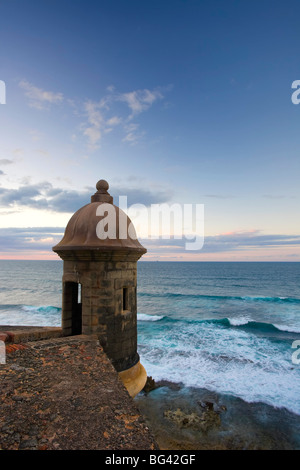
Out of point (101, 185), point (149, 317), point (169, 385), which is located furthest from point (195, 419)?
point (149, 317)

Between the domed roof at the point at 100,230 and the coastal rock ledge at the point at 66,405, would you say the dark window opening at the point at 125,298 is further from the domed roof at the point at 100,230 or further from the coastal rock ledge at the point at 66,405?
the coastal rock ledge at the point at 66,405

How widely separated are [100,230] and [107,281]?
1.12 metres

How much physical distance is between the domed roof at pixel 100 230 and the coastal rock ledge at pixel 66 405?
2080 millimetres

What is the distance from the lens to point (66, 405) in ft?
11.0

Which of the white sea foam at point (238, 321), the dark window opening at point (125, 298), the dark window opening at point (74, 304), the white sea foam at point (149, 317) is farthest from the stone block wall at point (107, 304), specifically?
the white sea foam at point (149, 317)

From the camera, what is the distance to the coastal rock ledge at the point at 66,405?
275 cm

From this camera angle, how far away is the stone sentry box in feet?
19.1

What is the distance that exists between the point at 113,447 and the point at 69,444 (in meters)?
0.43

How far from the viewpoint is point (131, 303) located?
644 cm

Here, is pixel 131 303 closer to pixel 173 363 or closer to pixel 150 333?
pixel 173 363

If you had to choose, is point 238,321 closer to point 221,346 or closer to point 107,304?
point 221,346

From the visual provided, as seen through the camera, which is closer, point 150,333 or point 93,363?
point 93,363

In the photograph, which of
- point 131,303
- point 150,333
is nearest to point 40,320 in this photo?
point 150,333

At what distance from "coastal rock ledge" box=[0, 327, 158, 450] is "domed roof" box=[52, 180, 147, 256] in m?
2.08
